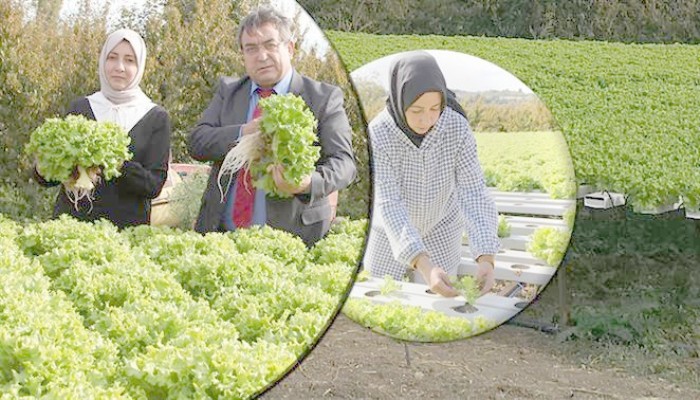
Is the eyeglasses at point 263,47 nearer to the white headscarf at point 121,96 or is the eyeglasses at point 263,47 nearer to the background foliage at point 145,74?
the background foliage at point 145,74

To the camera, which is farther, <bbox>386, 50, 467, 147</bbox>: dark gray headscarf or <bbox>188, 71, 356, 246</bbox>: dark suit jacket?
<bbox>386, 50, 467, 147</bbox>: dark gray headscarf

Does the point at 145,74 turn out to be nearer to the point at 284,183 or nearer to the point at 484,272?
the point at 284,183

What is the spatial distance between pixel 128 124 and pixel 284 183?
1.39 ft

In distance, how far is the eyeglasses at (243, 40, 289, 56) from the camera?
2559 mm

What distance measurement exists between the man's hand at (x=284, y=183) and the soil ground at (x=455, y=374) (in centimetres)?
176

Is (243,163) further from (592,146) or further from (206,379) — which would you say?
(592,146)

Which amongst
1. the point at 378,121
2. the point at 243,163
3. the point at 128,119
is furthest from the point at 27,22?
the point at 378,121

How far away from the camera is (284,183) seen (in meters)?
2.54

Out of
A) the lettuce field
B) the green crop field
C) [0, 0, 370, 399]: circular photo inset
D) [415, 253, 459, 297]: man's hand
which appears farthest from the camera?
the green crop field

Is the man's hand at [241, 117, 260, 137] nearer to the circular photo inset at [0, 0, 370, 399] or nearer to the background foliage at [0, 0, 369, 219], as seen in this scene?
the circular photo inset at [0, 0, 370, 399]

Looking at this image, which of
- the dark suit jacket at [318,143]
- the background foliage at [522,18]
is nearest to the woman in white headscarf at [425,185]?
the dark suit jacket at [318,143]

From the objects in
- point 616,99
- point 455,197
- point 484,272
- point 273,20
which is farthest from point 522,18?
point 273,20

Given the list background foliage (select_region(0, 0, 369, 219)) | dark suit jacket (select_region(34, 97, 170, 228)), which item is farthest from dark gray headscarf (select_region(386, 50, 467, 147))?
dark suit jacket (select_region(34, 97, 170, 228))

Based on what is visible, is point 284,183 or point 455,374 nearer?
point 284,183
